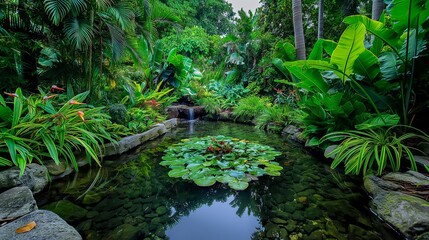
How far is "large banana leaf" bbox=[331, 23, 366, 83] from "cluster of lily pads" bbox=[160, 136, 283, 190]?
1.69 metres

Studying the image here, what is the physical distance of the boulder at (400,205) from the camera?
1629 mm

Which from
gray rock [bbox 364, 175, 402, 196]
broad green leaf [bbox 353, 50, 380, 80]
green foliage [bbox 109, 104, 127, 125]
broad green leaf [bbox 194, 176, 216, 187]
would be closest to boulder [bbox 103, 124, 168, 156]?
green foliage [bbox 109, 104, 127, 125]

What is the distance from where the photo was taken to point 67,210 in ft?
6.75

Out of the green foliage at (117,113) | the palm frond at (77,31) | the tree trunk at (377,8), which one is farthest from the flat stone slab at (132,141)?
the tree trunk at (377,8)

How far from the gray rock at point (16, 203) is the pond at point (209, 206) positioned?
0.25m

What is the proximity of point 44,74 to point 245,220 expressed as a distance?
4.19 m

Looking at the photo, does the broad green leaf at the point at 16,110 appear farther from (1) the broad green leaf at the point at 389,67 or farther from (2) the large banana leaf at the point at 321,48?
(1) the broad green leaf at the point at 389,67

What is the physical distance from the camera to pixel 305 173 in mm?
3061

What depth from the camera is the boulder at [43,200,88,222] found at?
195 cm

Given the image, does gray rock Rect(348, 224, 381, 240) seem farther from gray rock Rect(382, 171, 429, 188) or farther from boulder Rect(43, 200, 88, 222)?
boulder Rect(43, 200, 88, 222)

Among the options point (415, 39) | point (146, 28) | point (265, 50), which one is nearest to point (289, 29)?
point (265, 50)

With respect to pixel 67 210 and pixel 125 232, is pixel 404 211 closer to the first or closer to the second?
pixel 125 232

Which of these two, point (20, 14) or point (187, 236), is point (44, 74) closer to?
point (20, 14)

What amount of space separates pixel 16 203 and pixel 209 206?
5.68ft
